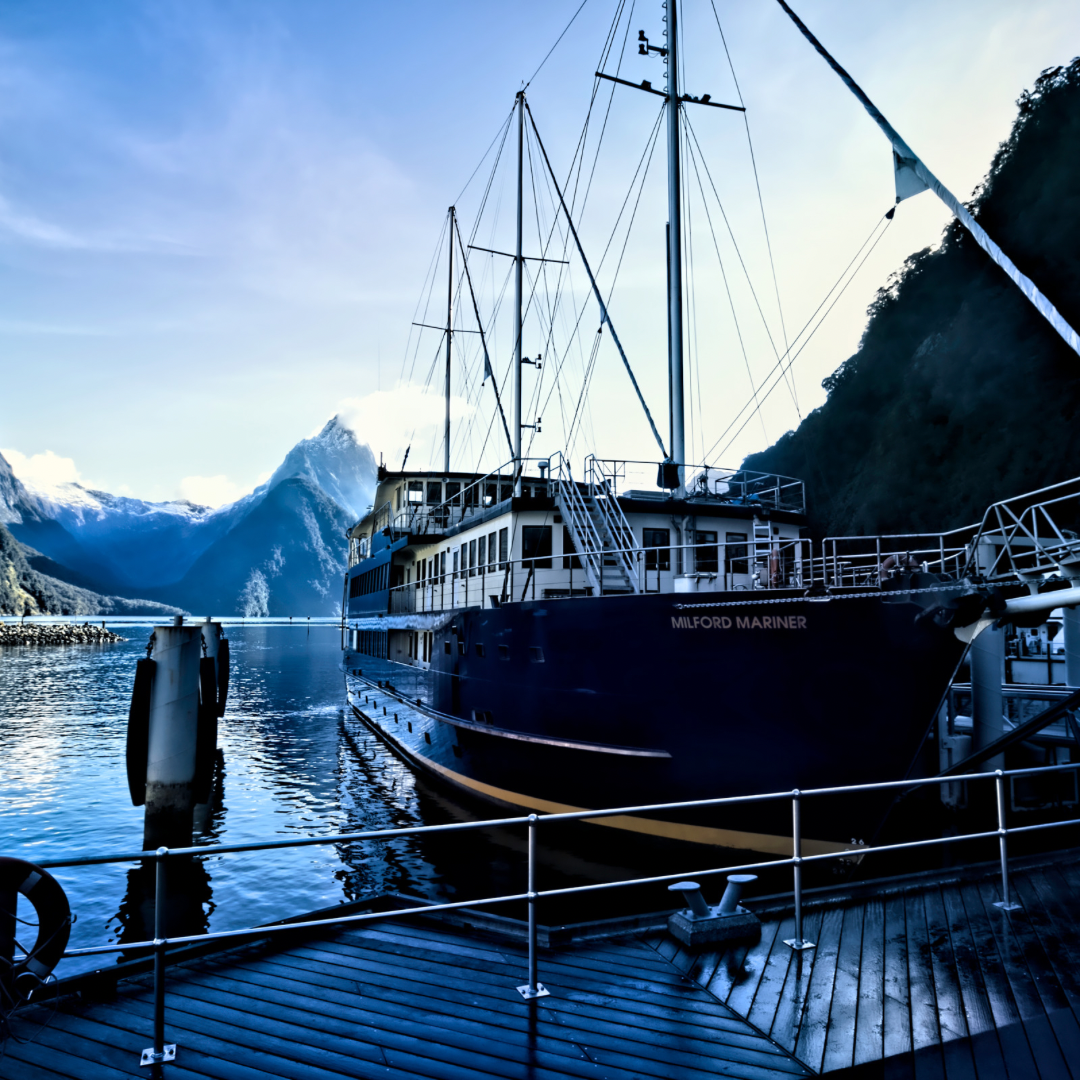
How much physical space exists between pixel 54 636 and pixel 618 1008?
105721mm

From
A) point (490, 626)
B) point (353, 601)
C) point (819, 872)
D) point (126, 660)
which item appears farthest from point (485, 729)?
point (126, 660)

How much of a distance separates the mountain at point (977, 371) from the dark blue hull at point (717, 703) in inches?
1458

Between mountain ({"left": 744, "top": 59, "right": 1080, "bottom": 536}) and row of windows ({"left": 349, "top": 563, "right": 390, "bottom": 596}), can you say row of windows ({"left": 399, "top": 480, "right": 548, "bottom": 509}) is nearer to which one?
row of windows ({"left": 349, "top": 563, "right": 390, "bottom": 596})

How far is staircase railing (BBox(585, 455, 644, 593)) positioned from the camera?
44.5 feet

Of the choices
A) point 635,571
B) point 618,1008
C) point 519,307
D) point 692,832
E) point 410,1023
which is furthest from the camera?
point 519,307

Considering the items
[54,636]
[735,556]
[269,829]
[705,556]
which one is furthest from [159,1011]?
[54,636]

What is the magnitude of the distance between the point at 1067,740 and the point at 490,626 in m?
10.1

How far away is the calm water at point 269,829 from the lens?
12102 millimetres

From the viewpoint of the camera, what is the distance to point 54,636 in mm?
92000

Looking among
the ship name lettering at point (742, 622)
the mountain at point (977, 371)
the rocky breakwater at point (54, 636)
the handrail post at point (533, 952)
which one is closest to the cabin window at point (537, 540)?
the ship name lettering at point (742, 622)

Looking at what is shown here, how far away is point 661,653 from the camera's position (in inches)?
452

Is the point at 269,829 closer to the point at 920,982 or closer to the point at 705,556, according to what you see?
the point at 705,556

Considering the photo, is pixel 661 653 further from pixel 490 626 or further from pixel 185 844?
pixel 185 844

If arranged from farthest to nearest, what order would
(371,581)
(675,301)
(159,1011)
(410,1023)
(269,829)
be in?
(371,581) → (269,829) → (675,301) → (410,1023) → (159,1011)
